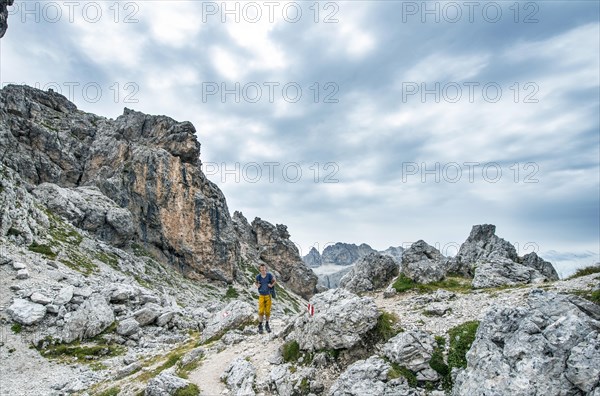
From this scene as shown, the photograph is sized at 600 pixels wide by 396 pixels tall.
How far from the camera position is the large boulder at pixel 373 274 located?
3397 cm

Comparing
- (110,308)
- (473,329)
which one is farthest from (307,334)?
(110,308)

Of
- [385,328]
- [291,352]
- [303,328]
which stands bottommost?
[291,352]

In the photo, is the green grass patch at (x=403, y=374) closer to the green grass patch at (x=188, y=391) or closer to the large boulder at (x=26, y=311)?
the green grass patch at (x=188, y=391)

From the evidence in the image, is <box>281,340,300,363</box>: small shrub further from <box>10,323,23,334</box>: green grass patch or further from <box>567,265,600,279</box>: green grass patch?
<box>10,323,23,334</box>: green grass patch

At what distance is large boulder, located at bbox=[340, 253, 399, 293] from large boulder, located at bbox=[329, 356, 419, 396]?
19640 millimetres

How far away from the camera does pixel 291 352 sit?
17.9 meters

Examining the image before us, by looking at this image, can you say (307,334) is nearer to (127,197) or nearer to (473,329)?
(473,329)

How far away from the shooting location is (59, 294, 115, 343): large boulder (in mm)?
32812

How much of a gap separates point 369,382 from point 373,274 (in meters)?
22.6

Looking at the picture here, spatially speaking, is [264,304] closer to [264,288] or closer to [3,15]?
[264,288]

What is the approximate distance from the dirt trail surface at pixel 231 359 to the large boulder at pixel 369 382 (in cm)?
417

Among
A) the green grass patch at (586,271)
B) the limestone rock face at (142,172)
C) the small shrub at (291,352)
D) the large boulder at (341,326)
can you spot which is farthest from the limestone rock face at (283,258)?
the large boulder at (341,326)

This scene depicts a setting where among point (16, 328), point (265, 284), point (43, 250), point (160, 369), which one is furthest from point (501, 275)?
point (43, 250)

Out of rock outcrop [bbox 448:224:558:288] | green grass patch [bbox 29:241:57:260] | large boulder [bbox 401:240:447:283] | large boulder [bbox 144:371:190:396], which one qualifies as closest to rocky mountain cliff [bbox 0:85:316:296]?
green grass patch [bbox 29:241:57:260]
